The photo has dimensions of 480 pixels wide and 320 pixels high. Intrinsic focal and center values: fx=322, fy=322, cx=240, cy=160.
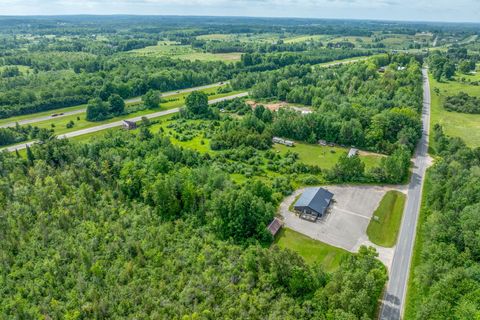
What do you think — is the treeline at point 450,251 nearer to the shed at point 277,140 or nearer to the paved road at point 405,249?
the paved road at point 405,249

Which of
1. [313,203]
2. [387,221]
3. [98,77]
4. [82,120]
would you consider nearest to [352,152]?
[387,221]

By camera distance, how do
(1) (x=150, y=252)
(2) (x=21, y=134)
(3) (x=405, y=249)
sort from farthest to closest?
(2) (x=21, y=134)
(3) (x=405, y=249)
(1) (x=150, y=252)

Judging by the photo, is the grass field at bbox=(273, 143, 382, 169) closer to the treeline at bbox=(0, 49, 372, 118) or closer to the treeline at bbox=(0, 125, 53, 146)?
the treeline at bbox=(0, 125, 53, 146)

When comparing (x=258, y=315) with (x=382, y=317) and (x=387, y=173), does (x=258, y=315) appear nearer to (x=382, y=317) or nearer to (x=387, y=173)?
(x=382, y=317)

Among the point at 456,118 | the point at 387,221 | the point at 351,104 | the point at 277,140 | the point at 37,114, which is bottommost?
the point at 37,114

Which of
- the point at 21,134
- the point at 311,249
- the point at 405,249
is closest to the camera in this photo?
the point at 311,249

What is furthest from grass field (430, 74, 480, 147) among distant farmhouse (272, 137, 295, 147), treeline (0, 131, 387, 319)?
treeline (0, 131, 387, 319)

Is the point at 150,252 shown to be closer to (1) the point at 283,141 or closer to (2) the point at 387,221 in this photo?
(2) the point at 387,221
